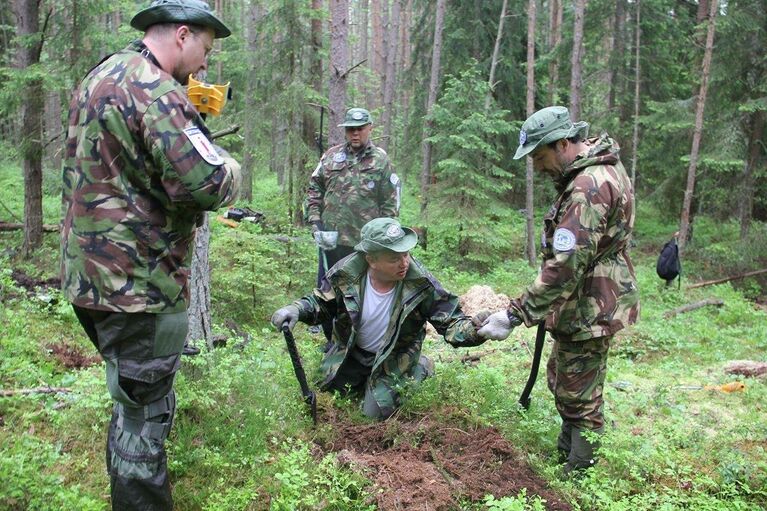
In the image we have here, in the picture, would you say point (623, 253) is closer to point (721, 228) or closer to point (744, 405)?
point (744, 405)

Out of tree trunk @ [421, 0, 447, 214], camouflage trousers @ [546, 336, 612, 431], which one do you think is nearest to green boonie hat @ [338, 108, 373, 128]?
camouflage trousers @ [546, 336, 612, 431]

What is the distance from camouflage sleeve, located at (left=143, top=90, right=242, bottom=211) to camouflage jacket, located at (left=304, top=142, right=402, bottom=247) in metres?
4.31

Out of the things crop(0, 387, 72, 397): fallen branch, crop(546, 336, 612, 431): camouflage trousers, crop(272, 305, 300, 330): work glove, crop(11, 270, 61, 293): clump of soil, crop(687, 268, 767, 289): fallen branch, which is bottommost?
crop(687, 268, 767, 289): fallen branch

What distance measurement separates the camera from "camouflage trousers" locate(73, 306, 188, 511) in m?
2.31

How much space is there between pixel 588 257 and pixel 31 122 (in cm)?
864

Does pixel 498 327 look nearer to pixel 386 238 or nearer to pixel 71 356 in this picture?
pixel 386 238

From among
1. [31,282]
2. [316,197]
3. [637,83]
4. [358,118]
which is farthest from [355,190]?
[637,83]

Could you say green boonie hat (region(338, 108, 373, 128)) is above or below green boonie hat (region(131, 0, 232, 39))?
below

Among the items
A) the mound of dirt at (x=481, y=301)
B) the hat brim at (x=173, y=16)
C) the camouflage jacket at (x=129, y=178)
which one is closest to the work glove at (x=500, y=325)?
the camouflage jacket at (x=129, y=178)

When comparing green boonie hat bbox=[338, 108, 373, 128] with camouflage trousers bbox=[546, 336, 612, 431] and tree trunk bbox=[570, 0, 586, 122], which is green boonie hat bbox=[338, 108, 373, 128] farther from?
tree trunk bbox=[570, 0, 586, 122]

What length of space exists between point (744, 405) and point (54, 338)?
6.46 metres

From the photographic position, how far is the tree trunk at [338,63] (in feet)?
26.7

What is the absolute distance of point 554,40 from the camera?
861 inches

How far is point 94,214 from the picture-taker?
2.20 meters
